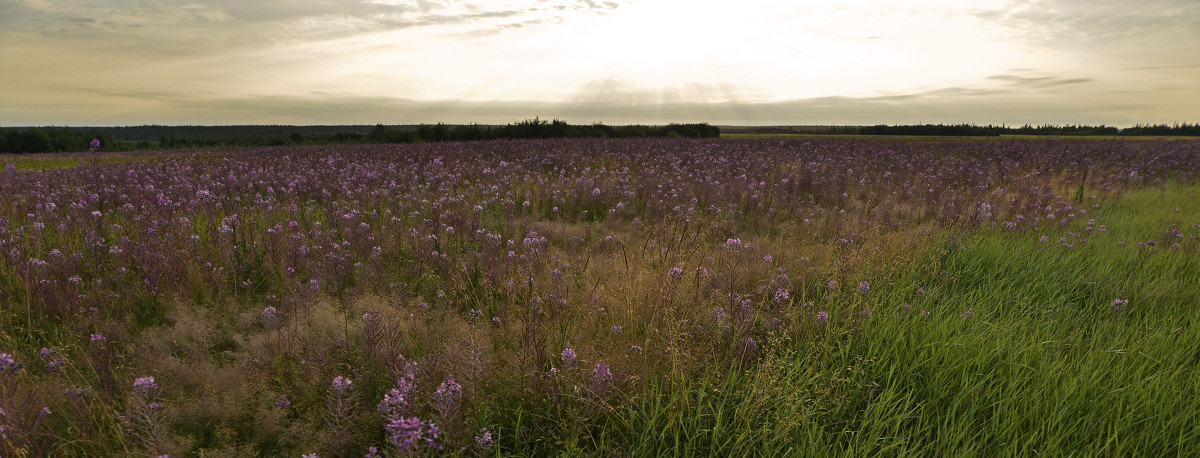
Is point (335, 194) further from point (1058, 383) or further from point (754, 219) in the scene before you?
point (1058, 383)

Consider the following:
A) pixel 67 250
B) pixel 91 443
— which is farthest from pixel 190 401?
pixel 67 250

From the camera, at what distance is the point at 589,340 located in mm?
3270

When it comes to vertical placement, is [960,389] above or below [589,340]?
below

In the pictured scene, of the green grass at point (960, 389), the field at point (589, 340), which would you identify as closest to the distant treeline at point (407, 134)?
the field at point (589, 340)

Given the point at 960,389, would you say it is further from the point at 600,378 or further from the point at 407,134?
the point at 407,134

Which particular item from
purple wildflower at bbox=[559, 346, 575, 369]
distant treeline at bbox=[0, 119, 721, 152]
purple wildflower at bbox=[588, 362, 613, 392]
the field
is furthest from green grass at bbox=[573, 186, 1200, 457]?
distant treeline at bbox=[0, 119, 721, 152]

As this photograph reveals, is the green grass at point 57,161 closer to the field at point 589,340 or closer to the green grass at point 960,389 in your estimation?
the field at point 589,340

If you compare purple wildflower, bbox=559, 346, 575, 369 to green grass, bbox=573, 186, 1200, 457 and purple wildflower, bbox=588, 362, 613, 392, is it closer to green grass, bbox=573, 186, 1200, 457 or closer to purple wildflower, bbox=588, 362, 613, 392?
purple wildflower, bbox=588, 362, 613, 392

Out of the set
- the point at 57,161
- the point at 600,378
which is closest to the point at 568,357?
the point at 600,378

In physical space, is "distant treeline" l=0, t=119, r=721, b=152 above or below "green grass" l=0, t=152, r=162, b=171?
above

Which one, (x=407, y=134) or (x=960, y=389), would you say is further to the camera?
(x=407, y=134)

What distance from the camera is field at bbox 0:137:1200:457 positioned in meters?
2.45

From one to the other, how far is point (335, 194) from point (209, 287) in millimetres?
4782

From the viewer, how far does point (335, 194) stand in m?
8.74
